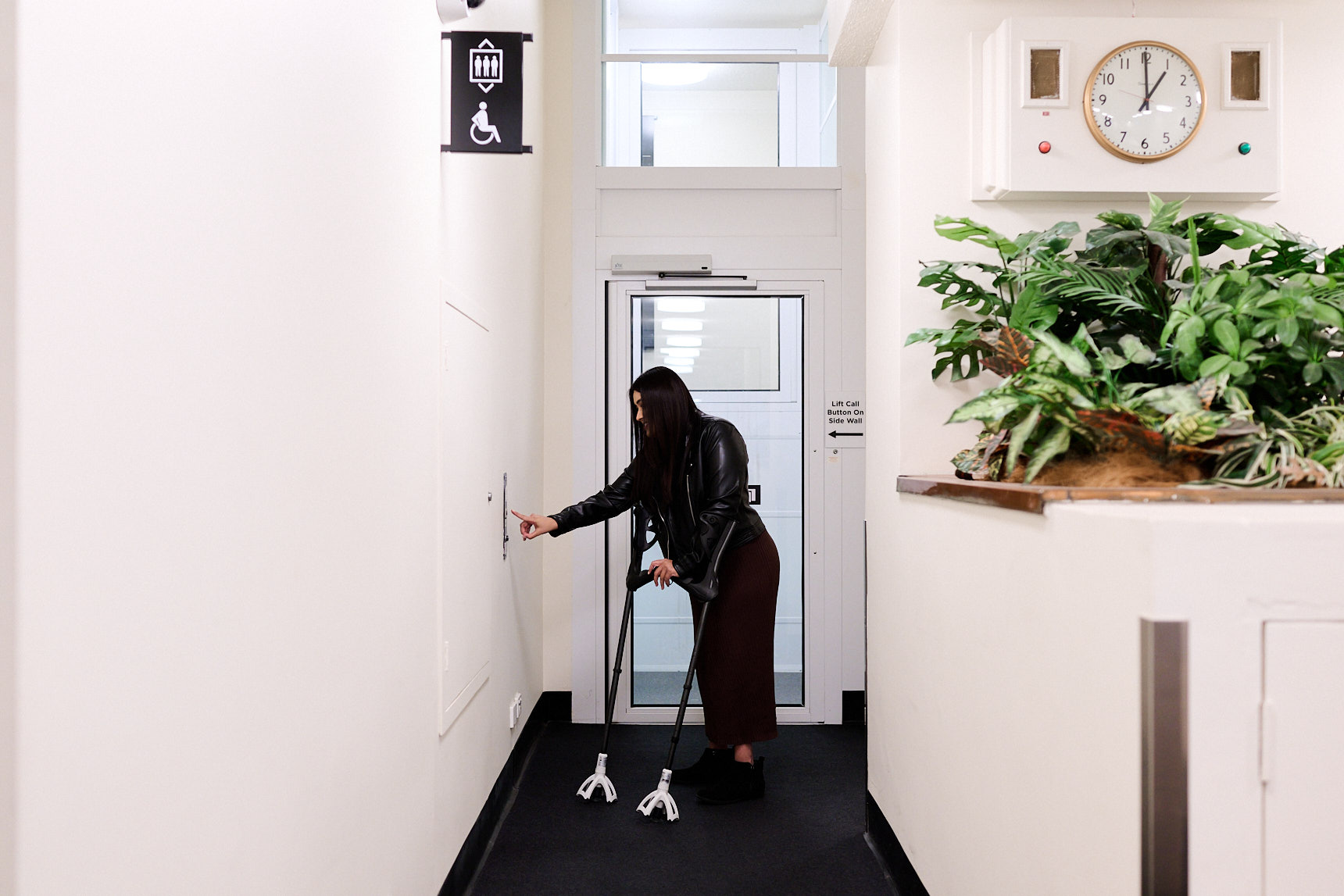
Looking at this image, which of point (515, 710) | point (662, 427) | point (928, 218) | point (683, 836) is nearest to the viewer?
point (928, 218)

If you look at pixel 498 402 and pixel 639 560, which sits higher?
pixel 498 402

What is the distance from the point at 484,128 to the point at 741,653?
1.96m

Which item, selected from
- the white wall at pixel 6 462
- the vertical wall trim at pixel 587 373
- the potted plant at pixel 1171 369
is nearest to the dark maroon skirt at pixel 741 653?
the vertical wall trim at pixel 587 373

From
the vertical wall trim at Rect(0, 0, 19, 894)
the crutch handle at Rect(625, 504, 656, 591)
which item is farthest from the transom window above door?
the vertical wall trim at Rect(0, 0, 19, 894)

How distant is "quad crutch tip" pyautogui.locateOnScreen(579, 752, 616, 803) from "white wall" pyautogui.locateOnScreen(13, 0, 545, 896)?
3.63 ft

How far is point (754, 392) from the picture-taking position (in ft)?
13.4

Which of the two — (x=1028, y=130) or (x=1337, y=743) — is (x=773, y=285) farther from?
(x=1337, y=743)

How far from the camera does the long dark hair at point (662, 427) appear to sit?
10.3 ft

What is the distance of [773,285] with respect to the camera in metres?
4.04

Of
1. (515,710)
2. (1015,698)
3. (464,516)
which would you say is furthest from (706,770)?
(1015,698)

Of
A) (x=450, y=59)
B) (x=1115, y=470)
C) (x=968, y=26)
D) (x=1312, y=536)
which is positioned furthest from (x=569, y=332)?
(x=1312, y=536)

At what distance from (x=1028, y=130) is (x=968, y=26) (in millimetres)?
383

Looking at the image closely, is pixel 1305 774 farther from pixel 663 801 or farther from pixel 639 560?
pixel 639 560

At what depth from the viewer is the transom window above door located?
411 centimetres
